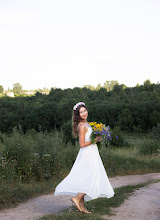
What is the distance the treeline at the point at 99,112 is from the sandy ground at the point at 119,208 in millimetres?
40775

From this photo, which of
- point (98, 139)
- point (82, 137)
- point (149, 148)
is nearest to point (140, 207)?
point (98, 139)

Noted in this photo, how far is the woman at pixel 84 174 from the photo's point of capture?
4.56 m

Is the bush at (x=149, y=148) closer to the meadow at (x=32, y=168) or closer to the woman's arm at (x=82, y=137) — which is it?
the meadow at (x=32, y=168)

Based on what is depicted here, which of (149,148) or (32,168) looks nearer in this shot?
(32,168)

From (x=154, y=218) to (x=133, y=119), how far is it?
4995cm

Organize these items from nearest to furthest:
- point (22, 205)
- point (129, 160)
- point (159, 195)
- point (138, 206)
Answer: point (138, 206) < point (22, 205) < point (159, 195) < point (129, 160)

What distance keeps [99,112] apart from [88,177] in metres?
53.7

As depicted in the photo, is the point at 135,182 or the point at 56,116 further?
the point at 56,116

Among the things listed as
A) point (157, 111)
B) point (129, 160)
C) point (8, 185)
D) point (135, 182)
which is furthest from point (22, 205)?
point (157, 111)

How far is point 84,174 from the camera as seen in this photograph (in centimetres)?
462

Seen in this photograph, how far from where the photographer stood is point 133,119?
53.8 metres

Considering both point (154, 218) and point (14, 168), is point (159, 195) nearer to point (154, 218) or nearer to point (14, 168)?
point (154, 218)

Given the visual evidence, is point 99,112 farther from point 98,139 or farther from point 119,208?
point 98,139

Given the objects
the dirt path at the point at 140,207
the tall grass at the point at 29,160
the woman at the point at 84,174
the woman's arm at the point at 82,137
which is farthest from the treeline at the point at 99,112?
the woman's arm at the point at 82,137
